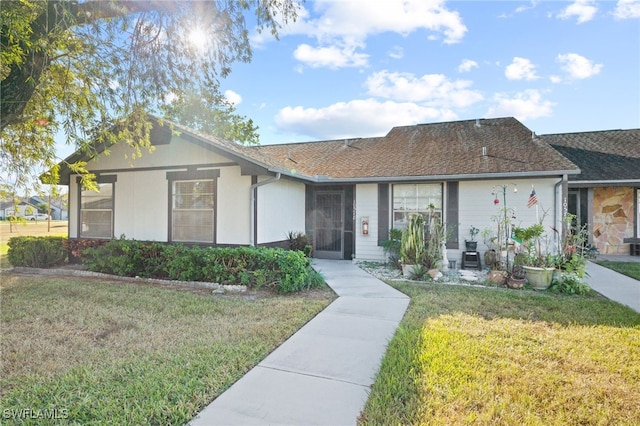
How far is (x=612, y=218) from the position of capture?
39.1 feet

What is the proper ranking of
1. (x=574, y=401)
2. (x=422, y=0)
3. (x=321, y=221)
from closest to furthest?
(x=574, y=401) → (x=422, y=0) → (x=321, y=221)

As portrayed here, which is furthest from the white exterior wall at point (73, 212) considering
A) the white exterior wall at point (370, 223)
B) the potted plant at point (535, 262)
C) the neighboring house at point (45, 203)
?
the potted plant at point (535, 262)

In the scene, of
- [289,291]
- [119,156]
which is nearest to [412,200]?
[289,291]

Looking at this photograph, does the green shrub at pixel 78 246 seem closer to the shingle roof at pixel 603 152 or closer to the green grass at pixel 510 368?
the green grass at pixel 510 368

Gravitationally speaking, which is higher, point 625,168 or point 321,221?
point 625,168

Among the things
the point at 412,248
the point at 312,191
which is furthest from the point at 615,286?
the point at 312,191

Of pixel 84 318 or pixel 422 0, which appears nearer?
pixel 84 318

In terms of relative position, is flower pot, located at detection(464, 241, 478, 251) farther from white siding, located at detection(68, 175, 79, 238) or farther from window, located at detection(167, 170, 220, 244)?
A: white siding, located at detection(68, 175, 79, 238)

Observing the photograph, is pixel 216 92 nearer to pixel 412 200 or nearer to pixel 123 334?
pixel 123 334

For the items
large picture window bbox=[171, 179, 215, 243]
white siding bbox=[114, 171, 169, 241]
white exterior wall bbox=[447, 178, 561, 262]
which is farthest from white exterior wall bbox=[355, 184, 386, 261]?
white siding bbox=[114, 171, 169, 241]

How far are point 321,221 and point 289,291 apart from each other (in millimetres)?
4806

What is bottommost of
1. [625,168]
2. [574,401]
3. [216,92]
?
[574,401]

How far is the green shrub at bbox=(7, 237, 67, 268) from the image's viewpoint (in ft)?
31.0

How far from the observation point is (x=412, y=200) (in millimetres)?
10047
